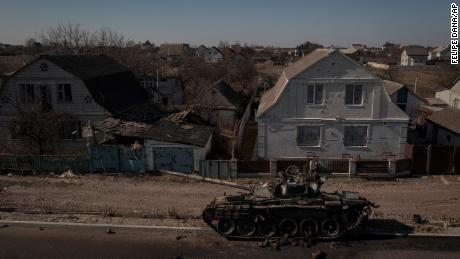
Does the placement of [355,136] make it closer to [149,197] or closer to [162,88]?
[149,197]

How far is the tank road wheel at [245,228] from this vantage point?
1524 centimetres

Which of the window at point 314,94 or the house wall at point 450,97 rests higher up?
the window at point 314,94

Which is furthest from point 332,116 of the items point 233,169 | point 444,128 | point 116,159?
point 116,159

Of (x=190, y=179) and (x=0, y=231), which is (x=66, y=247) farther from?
(x=190, y=179)

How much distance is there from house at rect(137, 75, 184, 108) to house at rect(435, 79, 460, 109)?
27.2 m

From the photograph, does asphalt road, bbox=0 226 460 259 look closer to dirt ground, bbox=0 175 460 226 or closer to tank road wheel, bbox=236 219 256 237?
tank road wheel, bbox=236 219 256 237

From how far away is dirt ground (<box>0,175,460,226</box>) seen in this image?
56.1 feet

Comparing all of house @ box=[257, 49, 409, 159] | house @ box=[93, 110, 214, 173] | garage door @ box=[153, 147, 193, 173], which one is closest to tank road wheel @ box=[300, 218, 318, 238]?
house @ box=[93, 110, 214, 173]

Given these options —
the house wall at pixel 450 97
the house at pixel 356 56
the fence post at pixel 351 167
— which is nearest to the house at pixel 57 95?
the fence post at pixel 351 167

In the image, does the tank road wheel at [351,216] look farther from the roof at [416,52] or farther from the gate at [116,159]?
the roof at [416,52]

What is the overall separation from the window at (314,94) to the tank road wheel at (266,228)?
32.6 ft

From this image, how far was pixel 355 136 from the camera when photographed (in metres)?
23.9

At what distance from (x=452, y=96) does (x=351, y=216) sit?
1285 inches

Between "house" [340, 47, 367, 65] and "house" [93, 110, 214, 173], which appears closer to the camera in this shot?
"house" [93, 110, 214, 173]
